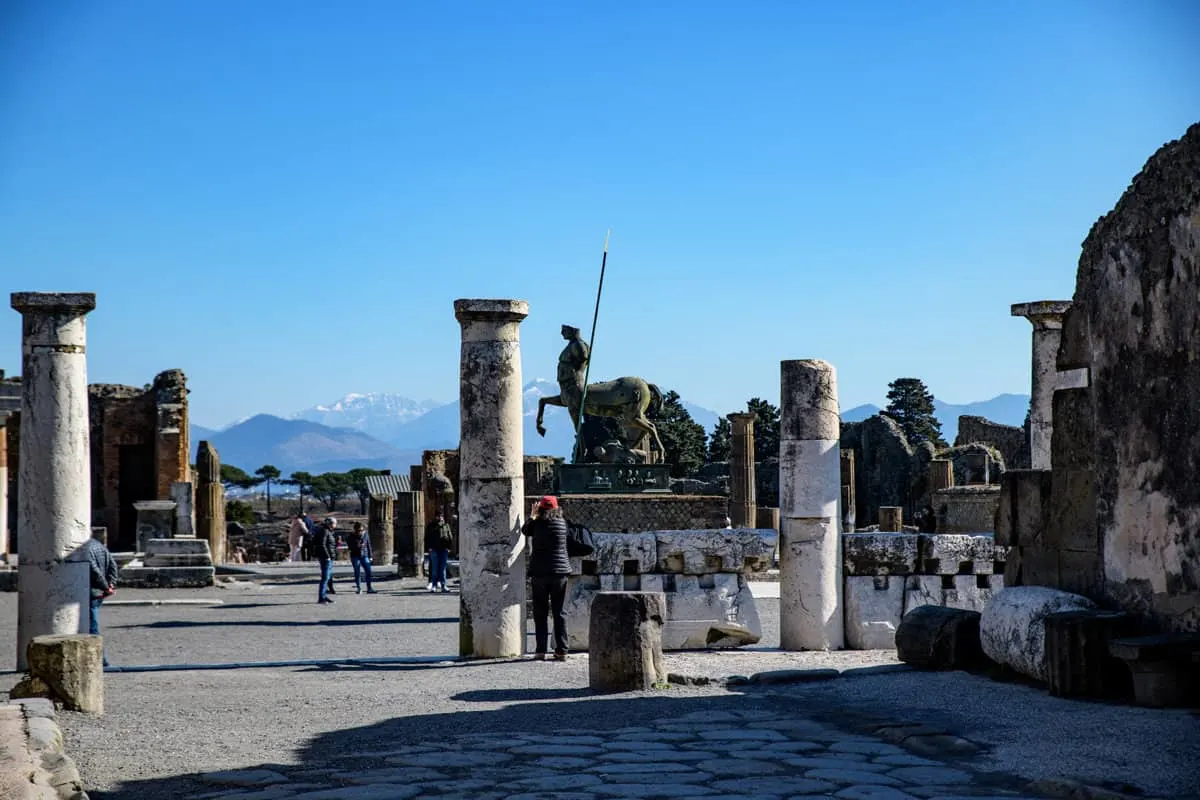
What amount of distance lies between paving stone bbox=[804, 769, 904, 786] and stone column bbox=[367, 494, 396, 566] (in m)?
30.7

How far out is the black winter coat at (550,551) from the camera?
12445mm

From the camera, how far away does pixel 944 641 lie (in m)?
10.8

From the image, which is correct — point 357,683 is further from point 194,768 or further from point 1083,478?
point 1083,478

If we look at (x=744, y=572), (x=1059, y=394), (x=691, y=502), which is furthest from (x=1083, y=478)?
(x=691, y=502)

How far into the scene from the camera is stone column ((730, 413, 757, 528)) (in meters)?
34.3

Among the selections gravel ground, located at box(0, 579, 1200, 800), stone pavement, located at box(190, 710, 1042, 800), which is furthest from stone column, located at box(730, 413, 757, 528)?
stone pavement, located at box(190, 710, 1042, 800)

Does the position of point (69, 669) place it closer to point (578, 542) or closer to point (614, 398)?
point (578, 542)

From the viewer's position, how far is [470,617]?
42.1ft

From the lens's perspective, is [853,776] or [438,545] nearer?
[853,776]

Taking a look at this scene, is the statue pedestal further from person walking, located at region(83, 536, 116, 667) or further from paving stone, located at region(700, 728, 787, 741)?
paving stone, located at region(700, 728, 787, 741)

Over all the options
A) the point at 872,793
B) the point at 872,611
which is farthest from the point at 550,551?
the point at 872,793

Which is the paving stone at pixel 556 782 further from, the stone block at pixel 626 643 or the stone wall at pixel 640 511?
the stone wall at pixel 640 511

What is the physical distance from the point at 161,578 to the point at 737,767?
19918 mm

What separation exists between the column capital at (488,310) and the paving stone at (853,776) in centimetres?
Result: 679
